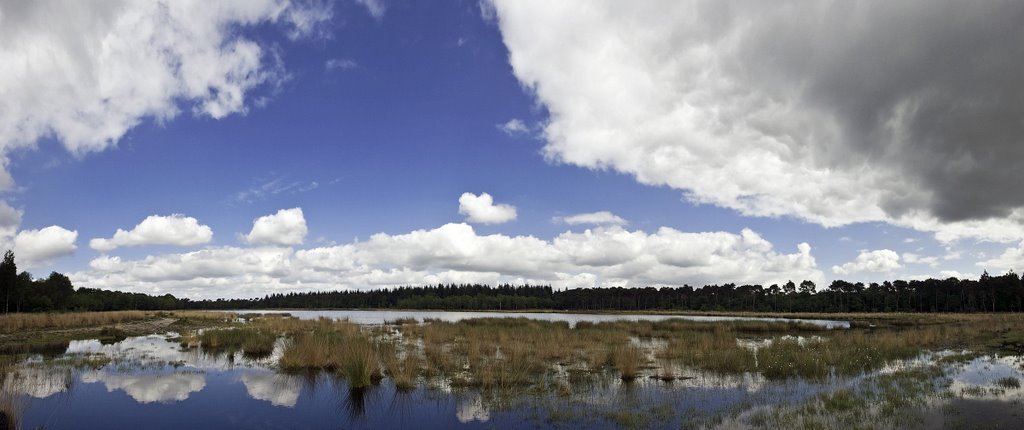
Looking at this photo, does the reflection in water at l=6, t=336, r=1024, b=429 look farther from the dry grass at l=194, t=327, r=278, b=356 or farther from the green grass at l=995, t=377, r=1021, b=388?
the dry grass at l=194, t=327, r=278, b=356

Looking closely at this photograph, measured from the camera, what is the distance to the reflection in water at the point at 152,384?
14.5 m

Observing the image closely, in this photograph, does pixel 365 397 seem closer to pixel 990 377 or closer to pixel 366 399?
pixel 366 399

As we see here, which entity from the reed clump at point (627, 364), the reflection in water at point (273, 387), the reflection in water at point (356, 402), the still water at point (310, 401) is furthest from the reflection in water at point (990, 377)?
the reflection in water at point (273, 387)

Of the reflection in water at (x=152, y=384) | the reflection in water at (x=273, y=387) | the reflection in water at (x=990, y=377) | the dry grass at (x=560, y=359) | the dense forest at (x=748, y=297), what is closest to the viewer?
the reflection in water at (x=990, y=377)

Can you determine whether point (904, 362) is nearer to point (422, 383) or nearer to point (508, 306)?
point (422, 383)

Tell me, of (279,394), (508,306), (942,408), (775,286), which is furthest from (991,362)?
(508,306)

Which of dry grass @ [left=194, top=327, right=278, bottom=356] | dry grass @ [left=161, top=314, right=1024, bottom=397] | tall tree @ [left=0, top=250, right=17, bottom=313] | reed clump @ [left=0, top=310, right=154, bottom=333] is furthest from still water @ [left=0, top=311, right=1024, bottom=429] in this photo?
tall tree @ [left=0, top=250, right=17, bottom=313]

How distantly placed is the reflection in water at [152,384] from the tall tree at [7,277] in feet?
249

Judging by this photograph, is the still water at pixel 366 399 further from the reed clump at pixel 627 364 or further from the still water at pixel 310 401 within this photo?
the reed clump at pixel 627 364

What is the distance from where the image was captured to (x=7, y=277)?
232 feet

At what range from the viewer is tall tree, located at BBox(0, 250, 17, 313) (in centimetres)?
7069

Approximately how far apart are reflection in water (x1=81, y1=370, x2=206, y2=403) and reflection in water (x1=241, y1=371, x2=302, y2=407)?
145cm

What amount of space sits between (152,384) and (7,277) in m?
79.7

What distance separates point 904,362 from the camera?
21438 millimetres
